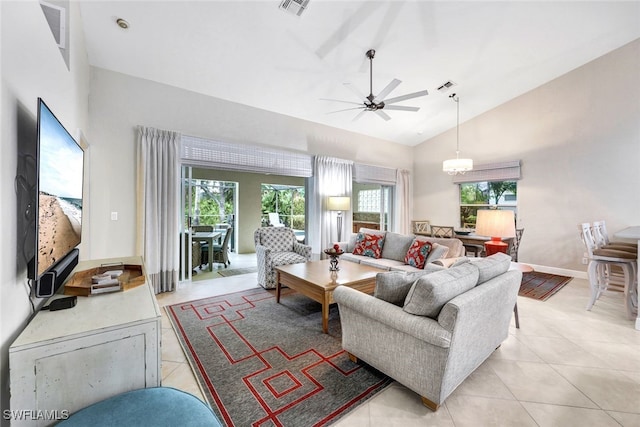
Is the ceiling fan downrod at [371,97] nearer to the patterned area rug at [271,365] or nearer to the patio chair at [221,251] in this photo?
the patterned area rug at [271,365]

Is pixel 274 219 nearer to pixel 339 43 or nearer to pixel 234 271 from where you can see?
pixel 234 271

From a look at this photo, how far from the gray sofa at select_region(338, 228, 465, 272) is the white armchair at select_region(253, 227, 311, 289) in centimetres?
81

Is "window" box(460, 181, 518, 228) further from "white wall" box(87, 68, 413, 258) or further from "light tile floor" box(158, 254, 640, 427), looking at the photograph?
"white wall" box(87, 68, 413, 258)

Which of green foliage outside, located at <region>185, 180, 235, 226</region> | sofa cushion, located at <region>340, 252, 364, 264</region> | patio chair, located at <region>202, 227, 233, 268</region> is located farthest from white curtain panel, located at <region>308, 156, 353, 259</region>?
green foliage outside, located at <region>185, 180, 235, 226</region>

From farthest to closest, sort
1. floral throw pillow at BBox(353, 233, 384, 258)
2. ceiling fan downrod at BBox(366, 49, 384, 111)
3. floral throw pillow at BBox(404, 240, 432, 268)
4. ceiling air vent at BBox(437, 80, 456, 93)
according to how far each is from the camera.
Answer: ceiling air vent at BBox(437, 80, 456, 93) < floral throw pillow at BBox(353, 233, 384, 258) < floral throw pillow at BBox(404, 240, 432, 268) < ceiling fan downrod at BBox(366, 49, 384, 111)

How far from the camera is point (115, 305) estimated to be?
1.35 metres

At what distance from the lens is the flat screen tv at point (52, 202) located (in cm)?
116

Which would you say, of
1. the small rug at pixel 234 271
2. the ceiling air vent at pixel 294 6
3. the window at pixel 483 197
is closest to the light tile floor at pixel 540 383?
the small rug at pixel 234 271

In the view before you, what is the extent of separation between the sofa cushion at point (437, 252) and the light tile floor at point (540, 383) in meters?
1.11

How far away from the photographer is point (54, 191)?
137 cm

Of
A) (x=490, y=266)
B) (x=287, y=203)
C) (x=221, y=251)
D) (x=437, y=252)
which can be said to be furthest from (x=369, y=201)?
(x=490, y=266)

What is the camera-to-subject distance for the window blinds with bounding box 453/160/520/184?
18.2 feet

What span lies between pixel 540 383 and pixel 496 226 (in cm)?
154

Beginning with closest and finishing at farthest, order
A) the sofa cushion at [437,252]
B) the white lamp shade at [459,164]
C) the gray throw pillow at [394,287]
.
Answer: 1. the gray throw pillow at [394,287]
2. the sofa cushion at [437,252]
3. the white lamp shade at [459,164]
